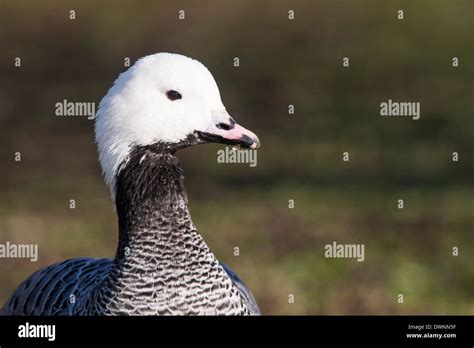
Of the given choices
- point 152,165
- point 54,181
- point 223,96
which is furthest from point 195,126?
point 223,96

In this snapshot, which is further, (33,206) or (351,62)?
(351,62)

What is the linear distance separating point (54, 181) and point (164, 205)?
534 cm

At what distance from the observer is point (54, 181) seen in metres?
9.80

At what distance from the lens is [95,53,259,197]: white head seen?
177 inches

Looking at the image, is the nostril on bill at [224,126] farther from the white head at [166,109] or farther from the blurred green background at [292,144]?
the blurred green background at [292,144]
